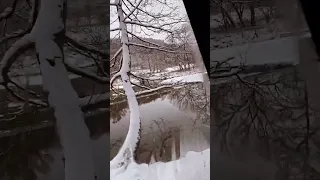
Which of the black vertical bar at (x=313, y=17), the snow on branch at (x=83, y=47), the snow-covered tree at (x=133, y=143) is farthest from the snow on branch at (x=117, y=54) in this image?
the black vertical bar at (x=313, y=17)

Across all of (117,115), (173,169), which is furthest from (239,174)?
(117,115)

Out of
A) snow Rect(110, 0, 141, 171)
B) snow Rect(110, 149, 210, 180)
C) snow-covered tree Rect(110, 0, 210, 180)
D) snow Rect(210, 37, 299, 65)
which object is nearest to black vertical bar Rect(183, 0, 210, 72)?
snow Rect(210, 37, 299, 65)

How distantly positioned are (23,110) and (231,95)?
122 cm

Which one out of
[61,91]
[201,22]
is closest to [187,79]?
[201,22]

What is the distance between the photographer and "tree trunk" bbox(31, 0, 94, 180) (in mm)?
2061

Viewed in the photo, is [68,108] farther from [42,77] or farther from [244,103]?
[244,103]

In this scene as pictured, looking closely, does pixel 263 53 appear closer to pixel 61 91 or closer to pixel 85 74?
pixel 85 74

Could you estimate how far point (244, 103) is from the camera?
2467 millimetres

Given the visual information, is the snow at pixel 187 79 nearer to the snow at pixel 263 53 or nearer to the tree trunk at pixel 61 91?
the snow at pixel 263 53

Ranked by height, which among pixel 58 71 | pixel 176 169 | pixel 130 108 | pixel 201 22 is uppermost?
pixel 201 22

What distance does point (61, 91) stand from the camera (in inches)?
83.1

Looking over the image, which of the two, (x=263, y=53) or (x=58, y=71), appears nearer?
(x=58, y=71)

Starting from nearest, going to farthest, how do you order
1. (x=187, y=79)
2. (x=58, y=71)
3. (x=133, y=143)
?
(x=58, y=71)
(x=133, y=143)
(x=187, y=79)

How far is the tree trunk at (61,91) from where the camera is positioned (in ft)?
6.76
